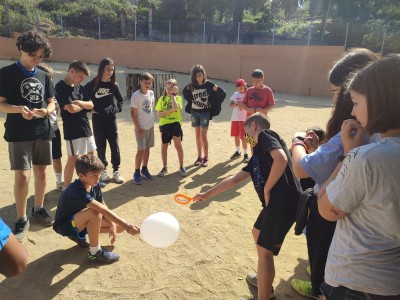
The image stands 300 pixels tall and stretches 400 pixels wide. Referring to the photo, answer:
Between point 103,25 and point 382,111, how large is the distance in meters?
27.2

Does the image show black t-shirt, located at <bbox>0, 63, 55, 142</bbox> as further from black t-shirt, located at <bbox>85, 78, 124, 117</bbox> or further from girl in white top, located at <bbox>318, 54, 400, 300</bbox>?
girl in white top, located at <bbox>318, 54, 400, 300</bbox>

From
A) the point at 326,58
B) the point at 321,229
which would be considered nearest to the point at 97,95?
the point at 321,229

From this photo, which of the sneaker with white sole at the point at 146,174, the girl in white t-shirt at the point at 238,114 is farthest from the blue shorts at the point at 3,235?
the girl in white t-shirt at the point at 238,114

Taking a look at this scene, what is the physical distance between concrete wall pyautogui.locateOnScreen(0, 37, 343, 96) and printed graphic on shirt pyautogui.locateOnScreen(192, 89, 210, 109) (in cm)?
1436

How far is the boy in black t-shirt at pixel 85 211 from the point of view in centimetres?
310

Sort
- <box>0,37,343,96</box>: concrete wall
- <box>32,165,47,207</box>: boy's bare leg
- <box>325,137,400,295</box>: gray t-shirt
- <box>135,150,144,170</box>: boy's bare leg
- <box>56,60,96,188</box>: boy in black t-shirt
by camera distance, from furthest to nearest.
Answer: <box>0,37,343,96</box>: concrete wall < <box>135,150,144,170</box>: boy's bare leg < <box>56,60,96,188</box>: boy in black t-shirt < <box>32,165,47,207</box>: boy's bare leg < <box>325,137,400,295</box>: gray t-shirt

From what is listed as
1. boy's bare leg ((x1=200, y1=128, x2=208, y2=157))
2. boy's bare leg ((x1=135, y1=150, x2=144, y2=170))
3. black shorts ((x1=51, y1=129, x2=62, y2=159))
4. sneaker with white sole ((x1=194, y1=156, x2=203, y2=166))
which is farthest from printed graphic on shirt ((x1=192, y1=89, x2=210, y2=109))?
black shorts ((x1=51, y1=129, x2=62, y2=159))

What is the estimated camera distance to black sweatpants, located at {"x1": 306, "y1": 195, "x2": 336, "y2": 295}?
205 centimetres

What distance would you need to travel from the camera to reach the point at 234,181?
2760 millimetres

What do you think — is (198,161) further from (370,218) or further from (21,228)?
(370,218)

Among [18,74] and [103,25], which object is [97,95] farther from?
[103,25]

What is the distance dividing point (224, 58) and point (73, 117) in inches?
680

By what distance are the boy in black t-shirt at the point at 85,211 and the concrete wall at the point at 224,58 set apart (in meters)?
17.6

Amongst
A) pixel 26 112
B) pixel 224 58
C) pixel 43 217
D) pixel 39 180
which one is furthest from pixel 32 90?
pixel 224 58
